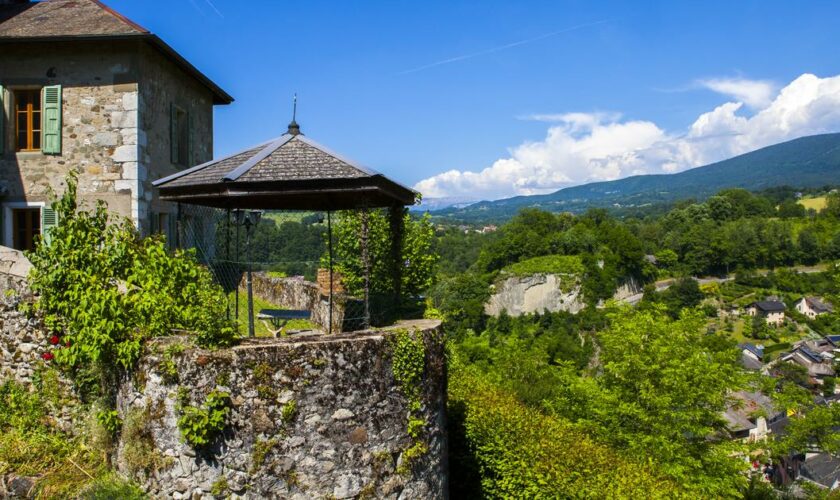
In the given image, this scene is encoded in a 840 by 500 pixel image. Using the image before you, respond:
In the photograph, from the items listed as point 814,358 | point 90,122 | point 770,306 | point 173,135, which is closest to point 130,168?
point 90,122

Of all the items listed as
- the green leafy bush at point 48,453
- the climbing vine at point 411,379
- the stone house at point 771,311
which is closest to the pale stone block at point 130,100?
the green leafy bush at point 48,453

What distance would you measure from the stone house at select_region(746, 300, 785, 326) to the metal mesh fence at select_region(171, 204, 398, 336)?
272 ft

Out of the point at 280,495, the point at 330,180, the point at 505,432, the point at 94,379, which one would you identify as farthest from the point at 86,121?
the point at 505,432

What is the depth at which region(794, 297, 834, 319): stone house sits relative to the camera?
85.7 meters

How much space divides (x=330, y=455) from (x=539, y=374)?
58.5 feet

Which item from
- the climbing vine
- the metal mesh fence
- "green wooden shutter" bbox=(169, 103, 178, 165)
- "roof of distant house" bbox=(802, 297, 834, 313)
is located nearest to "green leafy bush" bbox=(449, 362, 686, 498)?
the metal mesh fence

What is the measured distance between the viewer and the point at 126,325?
20.5 feet

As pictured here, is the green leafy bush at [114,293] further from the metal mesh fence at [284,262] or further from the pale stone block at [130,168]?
the pale stone block at [130,168]

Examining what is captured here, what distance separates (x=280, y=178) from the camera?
6375mm

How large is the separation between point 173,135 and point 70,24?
8.86 ft

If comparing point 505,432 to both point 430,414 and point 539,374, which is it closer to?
point 430,414

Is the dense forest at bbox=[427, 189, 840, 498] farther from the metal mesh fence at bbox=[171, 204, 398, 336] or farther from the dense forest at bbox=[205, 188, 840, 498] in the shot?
the metal mesh fence at bbox=[171, 204, 398, 336]

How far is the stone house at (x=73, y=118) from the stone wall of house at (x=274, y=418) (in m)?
6.63

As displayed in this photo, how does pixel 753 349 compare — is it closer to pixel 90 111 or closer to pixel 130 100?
pixel 130 100
